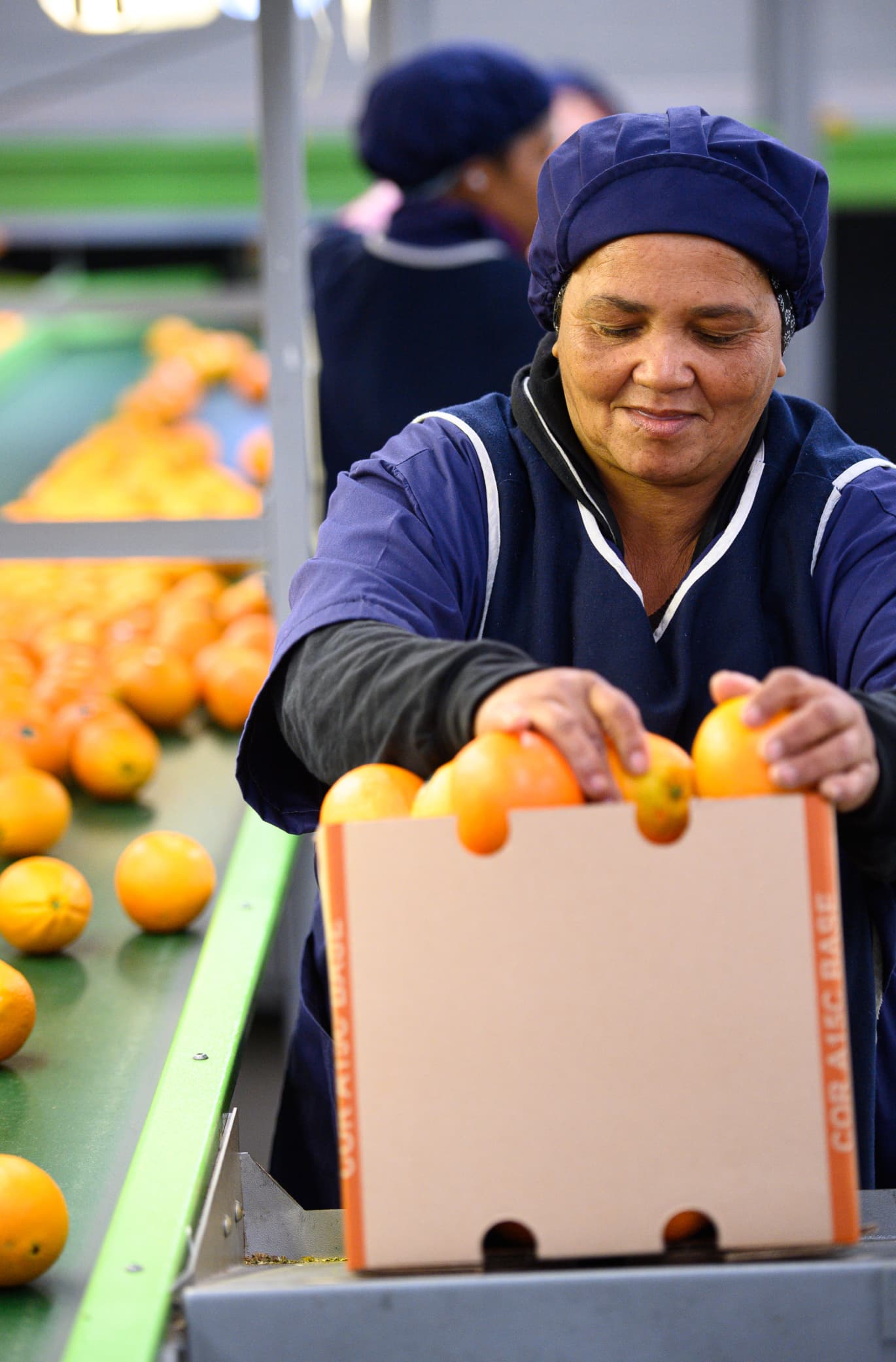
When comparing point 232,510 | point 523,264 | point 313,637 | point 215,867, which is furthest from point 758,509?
point 232,510

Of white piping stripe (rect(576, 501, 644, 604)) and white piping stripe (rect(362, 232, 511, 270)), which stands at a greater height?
white piping stripe (rect(362, 232, 511, 270))

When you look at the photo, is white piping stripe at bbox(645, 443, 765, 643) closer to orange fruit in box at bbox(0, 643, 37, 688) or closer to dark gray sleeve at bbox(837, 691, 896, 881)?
dark gray sleeve at bbox(837, 691, 896, 881)

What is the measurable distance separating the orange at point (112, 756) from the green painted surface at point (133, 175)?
611 cm

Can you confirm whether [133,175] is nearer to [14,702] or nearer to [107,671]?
[107,671]

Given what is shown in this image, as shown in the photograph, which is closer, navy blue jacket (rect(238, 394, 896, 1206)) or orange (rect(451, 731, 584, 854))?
orange (rect(451, 731, 584, 854))

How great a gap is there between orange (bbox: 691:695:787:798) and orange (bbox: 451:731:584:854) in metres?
0.11

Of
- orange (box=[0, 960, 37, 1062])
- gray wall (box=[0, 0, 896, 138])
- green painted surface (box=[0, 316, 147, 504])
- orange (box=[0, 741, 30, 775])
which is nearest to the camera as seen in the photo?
orange (box=[0, 960, 37, 1062])

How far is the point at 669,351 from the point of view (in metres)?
1.44

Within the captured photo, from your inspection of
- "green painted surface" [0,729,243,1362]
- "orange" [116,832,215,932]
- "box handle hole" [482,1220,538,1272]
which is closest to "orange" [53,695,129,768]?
"green painted surface" [0,729,243,1362]

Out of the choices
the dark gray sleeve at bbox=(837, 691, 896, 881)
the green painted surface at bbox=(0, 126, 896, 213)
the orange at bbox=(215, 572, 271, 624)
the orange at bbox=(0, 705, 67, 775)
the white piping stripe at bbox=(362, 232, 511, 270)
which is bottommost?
the dark gray sleeve at bbox=(837, 691, 896, 881)

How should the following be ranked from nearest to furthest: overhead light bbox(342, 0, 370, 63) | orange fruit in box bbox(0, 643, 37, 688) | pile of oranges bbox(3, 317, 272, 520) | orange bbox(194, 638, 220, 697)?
orange fruit in box bbox(0, 643, 37, 688) < orange bbox(194, 638, 220, 697) < pile of oranges bbox(3, 317, 272, 520) < overhead light bbox(342, 0, 370, 63)

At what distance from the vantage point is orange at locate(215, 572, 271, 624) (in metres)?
3.24

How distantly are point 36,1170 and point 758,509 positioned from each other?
3.15 ft

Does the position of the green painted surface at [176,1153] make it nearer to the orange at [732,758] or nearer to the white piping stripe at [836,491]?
the orange at [732,758]
